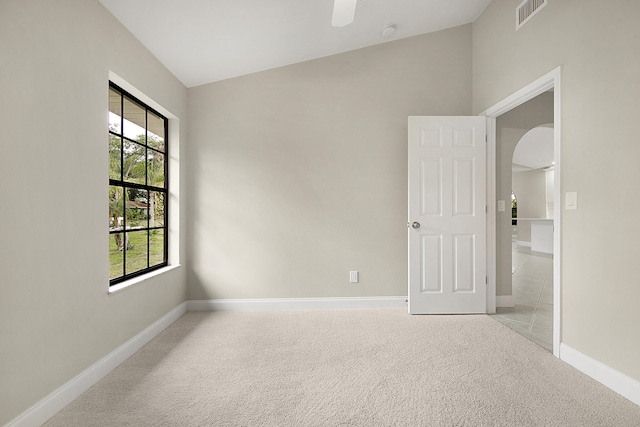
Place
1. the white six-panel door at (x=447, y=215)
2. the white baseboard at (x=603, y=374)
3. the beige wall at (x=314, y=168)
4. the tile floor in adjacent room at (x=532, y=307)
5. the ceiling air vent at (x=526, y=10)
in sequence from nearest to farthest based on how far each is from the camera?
the white baseboard at (x=603, y=374) < the ceiling air vent at (x=526, y=10) < the tile floor in adjacent room at (x=532, y=307) < the white six-panel door at (x=447, y=215) < the beige wall at (x=314, y=168)

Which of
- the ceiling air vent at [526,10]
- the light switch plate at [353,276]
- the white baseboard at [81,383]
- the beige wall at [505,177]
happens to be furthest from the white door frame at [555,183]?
the white baseboard at [81,383]

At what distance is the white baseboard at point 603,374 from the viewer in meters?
1.81

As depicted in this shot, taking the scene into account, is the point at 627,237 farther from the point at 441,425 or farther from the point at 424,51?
the point at 424,51

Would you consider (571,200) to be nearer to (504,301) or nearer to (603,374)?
(603,374)

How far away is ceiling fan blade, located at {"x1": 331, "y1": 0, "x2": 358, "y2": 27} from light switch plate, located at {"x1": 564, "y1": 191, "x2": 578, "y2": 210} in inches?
77.6

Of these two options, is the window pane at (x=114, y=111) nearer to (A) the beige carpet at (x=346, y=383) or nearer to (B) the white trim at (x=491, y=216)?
(A) the beige carpet at (x=346, y=383)

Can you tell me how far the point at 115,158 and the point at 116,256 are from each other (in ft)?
2.55

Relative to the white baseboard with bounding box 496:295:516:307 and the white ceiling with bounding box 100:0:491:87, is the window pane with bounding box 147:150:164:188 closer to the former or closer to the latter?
the white ceiling with bounding box 100:0:491:87

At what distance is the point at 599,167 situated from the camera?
204cm

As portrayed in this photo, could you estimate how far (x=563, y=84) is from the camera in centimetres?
231

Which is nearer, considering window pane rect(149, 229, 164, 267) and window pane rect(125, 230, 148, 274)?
window pane rect(125, 230, 148, 274)

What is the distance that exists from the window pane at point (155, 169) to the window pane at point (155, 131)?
0.27 feet

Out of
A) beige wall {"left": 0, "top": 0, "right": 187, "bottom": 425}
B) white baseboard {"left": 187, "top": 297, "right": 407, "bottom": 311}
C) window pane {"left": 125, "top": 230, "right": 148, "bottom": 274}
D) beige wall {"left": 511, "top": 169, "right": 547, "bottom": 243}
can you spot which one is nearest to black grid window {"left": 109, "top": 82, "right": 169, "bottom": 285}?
window pane {"left": 125, "top": 230, "right": 148, "bottom": 274}

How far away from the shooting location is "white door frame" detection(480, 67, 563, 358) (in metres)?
2.35
